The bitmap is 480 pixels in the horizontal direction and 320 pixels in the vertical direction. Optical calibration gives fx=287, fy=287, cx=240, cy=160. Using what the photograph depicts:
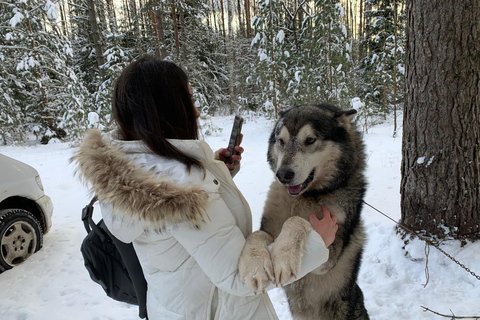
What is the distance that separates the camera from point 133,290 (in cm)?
179

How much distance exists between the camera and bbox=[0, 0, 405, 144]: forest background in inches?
464

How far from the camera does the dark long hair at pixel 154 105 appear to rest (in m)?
1.35

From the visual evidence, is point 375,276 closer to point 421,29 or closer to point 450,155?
point 450,155

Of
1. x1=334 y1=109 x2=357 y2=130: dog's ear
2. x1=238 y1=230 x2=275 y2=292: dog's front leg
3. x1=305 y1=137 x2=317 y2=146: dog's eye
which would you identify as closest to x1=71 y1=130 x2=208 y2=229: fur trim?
x1=238 y1=230 x2=275 y2=292: dog's front leg

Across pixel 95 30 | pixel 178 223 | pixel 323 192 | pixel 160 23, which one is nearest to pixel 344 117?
pixel 323 192

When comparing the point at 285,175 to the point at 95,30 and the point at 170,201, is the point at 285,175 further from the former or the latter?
the point at 95,30

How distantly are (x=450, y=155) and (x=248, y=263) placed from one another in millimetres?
2937

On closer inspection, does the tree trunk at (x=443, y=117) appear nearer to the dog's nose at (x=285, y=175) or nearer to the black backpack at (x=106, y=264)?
the dog's nose at (x=285, y=175)

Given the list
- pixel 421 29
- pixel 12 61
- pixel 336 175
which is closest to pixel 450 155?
pixel 421 29

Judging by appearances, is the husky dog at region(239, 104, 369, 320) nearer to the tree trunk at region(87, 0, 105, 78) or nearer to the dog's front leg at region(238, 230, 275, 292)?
the dog's front leg at region(238, 230, 275, 292)

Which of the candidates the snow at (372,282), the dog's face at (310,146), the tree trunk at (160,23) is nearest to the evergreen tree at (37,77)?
the tree trunk at (160,23)

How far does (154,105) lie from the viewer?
1.40m

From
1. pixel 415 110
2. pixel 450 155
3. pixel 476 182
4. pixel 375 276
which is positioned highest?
pixel 415 110

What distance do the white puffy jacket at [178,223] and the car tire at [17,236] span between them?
354 cm
